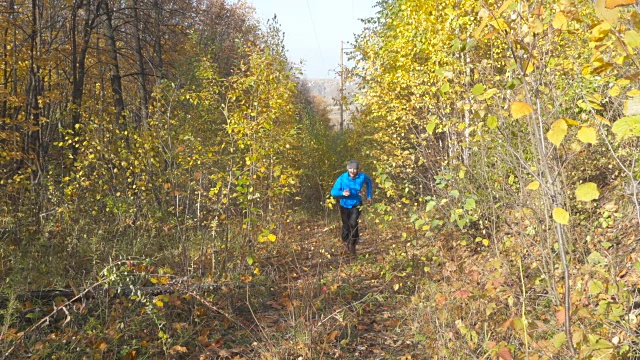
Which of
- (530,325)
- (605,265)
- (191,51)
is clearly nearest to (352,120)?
(191,51)

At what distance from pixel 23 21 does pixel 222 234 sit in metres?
5.48

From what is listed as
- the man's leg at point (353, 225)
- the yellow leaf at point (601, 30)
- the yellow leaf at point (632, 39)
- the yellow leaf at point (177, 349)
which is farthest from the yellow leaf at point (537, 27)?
the man's leg at point (353, 225)

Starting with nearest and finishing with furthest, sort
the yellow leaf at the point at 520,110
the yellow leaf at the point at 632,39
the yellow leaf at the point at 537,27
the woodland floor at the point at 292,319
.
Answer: the yellow leaf at the point at 632,39
the yellow leaf at the point at 520,110
the yellow leaf at the point at 537,27
the woodland floor at the point at 292,319

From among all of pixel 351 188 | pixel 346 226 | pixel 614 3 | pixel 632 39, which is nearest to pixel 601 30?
pixel 632 39

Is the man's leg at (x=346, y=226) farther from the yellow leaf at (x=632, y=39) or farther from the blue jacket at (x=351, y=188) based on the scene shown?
the yellow leaf at (x=632, y=39)

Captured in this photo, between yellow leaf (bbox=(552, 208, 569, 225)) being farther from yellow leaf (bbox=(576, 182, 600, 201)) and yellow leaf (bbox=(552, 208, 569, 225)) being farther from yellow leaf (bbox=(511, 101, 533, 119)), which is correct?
yellow leaf (bbox=(511, 101, 533, 119))

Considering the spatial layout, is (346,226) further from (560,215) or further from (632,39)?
(632,39)

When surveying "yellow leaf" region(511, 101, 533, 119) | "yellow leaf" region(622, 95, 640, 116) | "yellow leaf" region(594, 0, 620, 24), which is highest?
"yellow leaf" region(594, 0, 620, 24)

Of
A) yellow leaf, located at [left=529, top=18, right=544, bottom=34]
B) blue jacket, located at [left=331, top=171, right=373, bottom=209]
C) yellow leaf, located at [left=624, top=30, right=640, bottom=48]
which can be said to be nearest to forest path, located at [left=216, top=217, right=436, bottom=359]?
blue jacket, located at [left=331, top=171, right=373, bottom=209]

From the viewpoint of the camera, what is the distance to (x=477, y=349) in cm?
336

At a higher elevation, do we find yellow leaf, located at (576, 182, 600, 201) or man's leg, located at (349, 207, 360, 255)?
yellow leaf, located at (576, 182, 600, 201)

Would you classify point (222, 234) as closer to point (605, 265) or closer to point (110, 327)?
point (110, 327)

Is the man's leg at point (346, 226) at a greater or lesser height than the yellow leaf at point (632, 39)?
lesser

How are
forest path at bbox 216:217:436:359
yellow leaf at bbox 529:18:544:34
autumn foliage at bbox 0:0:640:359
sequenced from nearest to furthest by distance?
yellow leaf at bbox 529:18:544:34, autumn foliage at bbox 0:0:640:359, forest path at bbox 216:217:436:359
